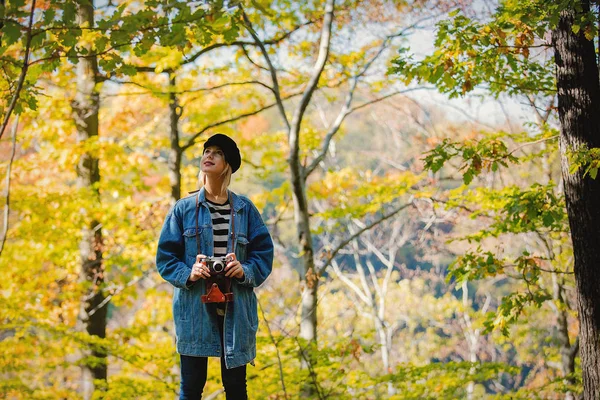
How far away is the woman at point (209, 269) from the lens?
2.33 metres

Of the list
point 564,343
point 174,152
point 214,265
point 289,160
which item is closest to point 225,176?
point 214,265

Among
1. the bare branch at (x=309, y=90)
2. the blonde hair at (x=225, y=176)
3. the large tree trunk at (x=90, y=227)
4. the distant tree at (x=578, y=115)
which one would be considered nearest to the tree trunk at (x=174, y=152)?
the large tree trunk at (x=90, y=227)

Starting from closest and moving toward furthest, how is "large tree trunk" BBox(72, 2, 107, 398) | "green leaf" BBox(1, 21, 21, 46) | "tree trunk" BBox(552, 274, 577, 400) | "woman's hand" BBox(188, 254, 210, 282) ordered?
"green leaf" BBox(1, 21, 21, 46), "woman's hand" BBox(188, 254, 210, 282), "tree trunk" BBox(552, 274, 577, 400), "large tree trunk" BBox(72, 2, 107, 398)

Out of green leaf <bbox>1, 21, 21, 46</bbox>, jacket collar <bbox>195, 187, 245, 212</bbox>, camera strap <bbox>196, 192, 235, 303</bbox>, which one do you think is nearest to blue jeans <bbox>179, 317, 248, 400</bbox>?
camera strap <bbox>196, 192, 235, 303</bbox>

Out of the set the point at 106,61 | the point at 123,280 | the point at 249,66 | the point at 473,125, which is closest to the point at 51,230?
the point at 123,280

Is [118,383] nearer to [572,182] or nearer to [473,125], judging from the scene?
[572,182]

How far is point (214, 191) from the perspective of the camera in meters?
2.55

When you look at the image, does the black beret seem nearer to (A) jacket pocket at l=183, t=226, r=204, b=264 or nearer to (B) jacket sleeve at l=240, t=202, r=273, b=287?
(B) jacket sleeve at l=240, t=202, r=273, b=287

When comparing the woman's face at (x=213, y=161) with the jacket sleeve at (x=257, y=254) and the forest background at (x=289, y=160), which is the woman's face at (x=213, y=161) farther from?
the forest background at (x=289, y=160)

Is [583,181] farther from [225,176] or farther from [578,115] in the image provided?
[225,176]

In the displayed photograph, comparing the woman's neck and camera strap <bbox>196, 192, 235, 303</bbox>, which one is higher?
the woman's neck

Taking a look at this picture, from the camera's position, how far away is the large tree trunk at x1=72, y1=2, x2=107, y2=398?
6578 millimetres

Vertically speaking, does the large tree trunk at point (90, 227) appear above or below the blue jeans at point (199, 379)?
above

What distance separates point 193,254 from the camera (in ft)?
7.95
